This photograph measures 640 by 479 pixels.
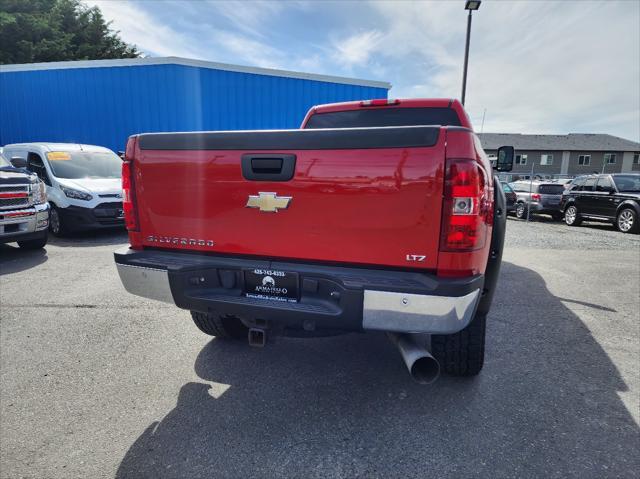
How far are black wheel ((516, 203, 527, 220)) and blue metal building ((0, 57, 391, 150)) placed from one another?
703cm

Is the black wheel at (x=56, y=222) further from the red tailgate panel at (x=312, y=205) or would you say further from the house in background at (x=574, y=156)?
the house in background at (x=574, y=156)

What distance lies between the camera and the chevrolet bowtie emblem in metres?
2.20

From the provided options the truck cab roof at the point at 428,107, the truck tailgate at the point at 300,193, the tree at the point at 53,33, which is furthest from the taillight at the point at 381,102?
the tree at the point at 53,33

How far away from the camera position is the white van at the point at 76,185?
7965mm

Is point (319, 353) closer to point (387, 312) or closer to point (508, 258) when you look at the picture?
point (387, 312)

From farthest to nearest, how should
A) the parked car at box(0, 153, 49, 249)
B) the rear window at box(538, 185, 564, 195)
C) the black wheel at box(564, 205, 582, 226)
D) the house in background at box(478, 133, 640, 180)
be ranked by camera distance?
the house in background at box(478, 133, 640, 180) → the rear window at box(538, 185, 564, 195) → the black wheel at box(564, 205, 582, 226) → the parked car at box(0, 153, 49, 249)

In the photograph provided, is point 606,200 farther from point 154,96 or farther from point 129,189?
point 154,96

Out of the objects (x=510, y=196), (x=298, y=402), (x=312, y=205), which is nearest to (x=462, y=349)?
(x=298, y=402)

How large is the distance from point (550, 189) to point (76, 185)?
15640 mm

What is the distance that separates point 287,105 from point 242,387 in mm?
12309

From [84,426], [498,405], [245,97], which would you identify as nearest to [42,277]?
[84,426]

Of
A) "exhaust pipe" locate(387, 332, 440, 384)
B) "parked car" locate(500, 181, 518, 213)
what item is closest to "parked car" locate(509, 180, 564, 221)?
"parked car" locate(500, 181, 518, 213)

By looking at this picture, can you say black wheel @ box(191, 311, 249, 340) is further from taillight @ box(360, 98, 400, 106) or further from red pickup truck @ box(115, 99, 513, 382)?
taillight @ box(360, 98, 400, 106)

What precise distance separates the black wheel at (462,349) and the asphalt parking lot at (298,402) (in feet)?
0.44
